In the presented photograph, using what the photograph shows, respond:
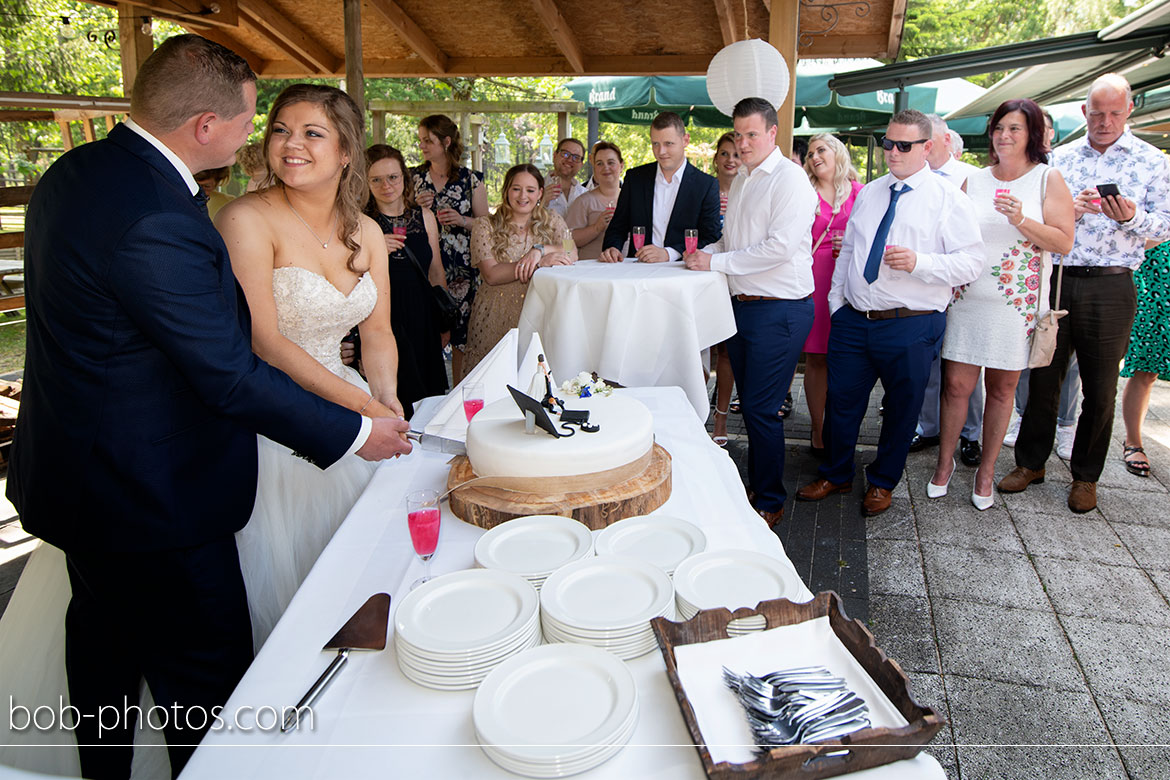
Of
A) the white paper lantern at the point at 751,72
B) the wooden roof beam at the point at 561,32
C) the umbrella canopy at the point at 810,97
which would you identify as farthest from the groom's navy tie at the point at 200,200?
the umbrella canopy at the point at 810,97

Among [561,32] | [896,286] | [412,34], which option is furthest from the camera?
[412,34]

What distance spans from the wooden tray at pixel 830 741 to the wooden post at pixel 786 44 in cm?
365

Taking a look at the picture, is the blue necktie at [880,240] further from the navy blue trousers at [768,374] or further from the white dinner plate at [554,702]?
the white dinner plate at [554,702]

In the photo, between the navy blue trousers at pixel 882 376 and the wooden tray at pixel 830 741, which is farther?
the navy blue trousers at pixel 882 376

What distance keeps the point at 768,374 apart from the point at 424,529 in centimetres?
239

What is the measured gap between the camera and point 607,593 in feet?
4.28

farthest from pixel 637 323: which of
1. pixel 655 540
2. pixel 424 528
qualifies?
pixel 424 528

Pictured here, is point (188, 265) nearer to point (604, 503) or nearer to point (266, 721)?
point (266, 721)

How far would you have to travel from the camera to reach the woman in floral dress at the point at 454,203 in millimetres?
4452

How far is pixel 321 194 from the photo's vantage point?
7.23 feet

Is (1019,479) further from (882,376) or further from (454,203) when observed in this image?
(454,203)

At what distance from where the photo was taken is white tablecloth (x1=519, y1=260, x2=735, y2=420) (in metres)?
3.31

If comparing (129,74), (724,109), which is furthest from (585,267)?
(129,74)

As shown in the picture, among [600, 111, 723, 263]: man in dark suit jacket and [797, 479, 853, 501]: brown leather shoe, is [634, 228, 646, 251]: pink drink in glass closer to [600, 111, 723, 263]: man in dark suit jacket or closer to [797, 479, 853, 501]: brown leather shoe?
[600, 111, 723, 263]: man in dark suit jacket
